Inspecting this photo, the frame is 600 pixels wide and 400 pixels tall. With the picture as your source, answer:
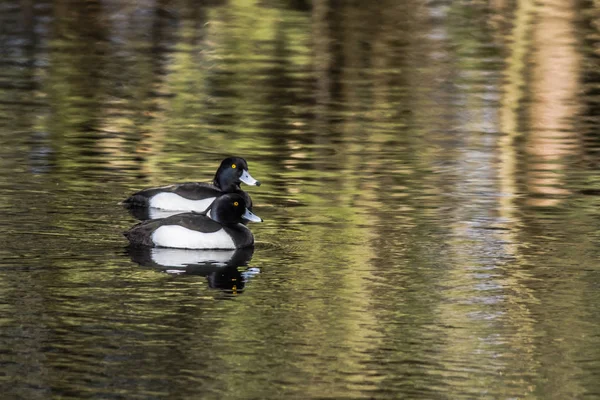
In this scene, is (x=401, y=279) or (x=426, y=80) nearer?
(x=401, y=279)

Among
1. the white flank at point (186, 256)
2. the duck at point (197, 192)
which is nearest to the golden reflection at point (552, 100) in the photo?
the duck at point (197, 192)

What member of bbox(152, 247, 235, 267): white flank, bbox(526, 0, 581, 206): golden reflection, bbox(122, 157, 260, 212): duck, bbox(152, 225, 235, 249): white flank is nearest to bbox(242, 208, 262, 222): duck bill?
bbox(152, 225, 235, 249): white flank

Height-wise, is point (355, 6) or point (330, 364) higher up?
point (330, 364)

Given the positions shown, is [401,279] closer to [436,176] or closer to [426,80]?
[436,176]

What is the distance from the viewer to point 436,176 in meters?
19.5

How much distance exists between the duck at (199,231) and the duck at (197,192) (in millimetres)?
1225

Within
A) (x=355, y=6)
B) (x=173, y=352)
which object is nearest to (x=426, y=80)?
(x=355, y=6)

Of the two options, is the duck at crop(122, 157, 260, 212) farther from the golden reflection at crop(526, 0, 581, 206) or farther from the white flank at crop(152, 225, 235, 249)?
the golden reflection at crop(526, 0, 581, 206)

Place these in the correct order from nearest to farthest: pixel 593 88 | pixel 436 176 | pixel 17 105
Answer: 1. pixel 436 176
2. pixel 17 105
3. pixel 593 88

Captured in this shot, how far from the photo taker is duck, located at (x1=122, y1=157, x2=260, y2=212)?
1736cm

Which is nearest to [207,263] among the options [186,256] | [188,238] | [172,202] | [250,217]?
[186,256]

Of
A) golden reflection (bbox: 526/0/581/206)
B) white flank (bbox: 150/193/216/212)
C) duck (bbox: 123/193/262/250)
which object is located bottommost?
golden reflection (bbox: 526/0/581/206)

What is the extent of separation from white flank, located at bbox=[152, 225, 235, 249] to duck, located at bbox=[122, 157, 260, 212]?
1638mm

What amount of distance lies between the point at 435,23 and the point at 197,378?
92.1ft
